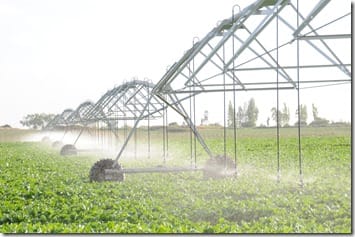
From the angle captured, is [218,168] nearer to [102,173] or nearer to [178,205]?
[102,173]

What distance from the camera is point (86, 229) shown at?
913 centimetres

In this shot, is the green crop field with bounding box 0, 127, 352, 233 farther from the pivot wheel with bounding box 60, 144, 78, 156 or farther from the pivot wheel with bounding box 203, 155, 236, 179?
the pivot wheel with bounding box 60, 144, 78, 156

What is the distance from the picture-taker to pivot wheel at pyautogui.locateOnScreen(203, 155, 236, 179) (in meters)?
16.4

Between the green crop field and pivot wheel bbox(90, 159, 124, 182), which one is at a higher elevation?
pivot wheel bbox(90, 159, 124, 182)

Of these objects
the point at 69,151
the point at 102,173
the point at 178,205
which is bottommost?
the point at 178,205

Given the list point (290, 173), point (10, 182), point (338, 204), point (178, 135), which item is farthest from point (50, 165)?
point (178, 135)

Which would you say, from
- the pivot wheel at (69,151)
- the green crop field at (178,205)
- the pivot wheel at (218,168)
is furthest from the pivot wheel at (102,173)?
the pivot wheel at (69,151)

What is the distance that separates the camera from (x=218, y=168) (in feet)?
54.0

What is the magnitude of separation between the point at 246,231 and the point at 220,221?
2.76 ft

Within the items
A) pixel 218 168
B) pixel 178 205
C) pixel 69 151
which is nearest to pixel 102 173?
pixel 218 168

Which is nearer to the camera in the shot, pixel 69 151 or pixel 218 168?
pixel 218 168

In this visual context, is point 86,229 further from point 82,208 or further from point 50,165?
point 50,165

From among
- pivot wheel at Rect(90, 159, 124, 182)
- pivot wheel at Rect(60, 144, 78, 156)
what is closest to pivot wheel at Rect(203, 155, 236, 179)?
pivot wheel at Rect(90, 159, 124, 182)

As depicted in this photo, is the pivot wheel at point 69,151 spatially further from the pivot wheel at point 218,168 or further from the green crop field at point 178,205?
the pivot wheel at point 218,168
